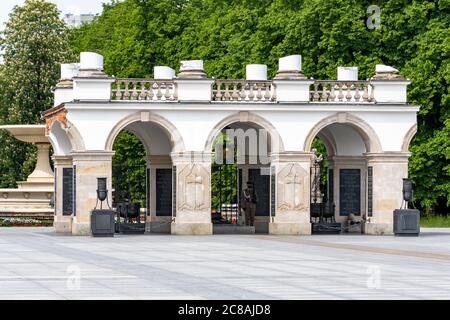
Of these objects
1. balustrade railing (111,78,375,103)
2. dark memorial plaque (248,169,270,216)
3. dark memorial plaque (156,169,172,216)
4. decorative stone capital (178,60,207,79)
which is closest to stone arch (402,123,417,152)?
balustrade railing (111,78,375,103)

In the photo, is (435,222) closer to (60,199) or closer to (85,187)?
(60,199)

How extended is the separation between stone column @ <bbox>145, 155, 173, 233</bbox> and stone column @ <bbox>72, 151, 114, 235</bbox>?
14.0 feet

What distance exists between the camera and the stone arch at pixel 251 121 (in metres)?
47.2

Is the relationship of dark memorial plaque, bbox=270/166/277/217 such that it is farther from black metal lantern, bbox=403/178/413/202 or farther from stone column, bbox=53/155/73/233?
stone column, bbox=53/155/73/233

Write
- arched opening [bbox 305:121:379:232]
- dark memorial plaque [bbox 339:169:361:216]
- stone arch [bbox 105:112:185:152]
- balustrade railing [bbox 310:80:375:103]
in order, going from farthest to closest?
dark memorial plaque [bbox 339:169:361:216] < arched opening [bbox 305:121:379:232] < balustrade railing [bbox 310:80:375:103] < stone arch [bbox 105:112:185:152]

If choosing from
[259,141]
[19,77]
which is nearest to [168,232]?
[259,141]

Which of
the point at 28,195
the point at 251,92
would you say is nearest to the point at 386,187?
the point at 251,92

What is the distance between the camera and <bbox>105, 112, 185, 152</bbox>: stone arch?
153 ft

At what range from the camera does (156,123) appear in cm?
4697

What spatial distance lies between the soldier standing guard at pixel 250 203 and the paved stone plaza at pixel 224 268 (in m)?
7.09

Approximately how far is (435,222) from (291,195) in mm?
14009

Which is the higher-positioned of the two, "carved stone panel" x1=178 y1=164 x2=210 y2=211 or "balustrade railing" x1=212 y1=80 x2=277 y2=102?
"balustrade railing" x1=212 y1=80 x2=277 y2=102
